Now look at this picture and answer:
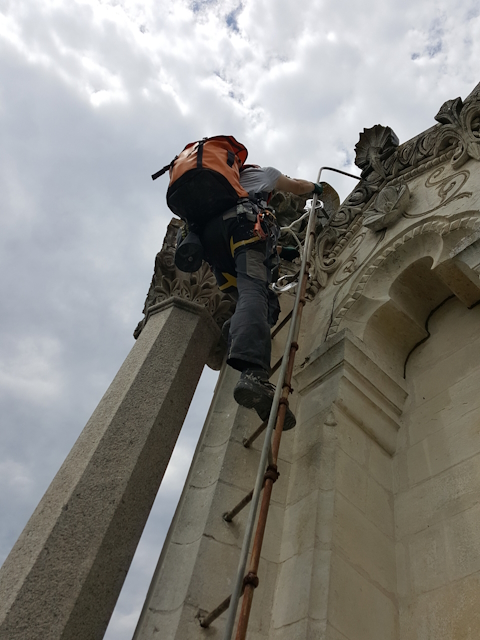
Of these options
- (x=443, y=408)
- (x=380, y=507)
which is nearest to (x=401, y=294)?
(x=443, y=408)

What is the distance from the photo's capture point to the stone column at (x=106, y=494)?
2.69 metres

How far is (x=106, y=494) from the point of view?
10.6ft

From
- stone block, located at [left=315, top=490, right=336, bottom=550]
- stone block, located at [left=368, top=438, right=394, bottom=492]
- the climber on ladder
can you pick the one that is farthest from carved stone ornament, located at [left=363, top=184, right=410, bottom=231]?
stone block, located at [left=315, top=490, right=336, bottom=550]

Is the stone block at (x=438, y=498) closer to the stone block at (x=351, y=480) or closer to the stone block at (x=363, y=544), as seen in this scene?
the stone block at (x=363, y=544)

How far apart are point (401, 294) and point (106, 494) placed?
111 inches

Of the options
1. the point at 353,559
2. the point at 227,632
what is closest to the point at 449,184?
the point at 353,559

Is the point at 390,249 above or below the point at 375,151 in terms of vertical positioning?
below

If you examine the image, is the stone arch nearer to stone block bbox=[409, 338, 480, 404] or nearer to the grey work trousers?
stone block bbox=[409, 338, 480, 404]

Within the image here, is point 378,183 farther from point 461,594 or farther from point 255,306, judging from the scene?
point 461,594

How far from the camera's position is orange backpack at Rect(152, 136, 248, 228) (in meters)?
3.96

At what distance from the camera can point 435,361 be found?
14.0 ft

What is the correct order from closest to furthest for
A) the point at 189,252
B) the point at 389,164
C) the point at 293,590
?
1. the point at 293,590
2. the point at 189,252
3. the point at 389,164

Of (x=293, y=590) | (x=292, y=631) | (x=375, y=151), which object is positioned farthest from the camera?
(x=375, y=151)

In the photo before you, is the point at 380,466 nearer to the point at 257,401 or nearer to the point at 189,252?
the point at 257,401
